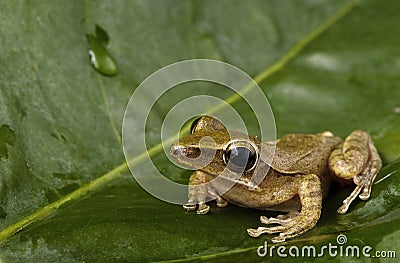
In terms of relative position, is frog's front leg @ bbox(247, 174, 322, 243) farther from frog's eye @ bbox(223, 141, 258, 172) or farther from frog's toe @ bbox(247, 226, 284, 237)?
frog's eye @ bbox(223, 141, 258, 172)

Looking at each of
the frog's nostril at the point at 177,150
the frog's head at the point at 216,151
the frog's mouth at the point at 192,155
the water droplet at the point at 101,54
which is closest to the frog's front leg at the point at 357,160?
the frog's head at the point at 216,151

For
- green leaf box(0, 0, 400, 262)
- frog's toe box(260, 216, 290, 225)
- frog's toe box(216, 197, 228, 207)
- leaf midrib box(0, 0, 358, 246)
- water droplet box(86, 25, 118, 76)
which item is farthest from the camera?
water droplet box(86, 25, 118, 76)

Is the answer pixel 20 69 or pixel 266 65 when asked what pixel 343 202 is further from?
pixel 20 69

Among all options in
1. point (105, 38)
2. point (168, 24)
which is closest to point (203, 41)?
point (168, 24)

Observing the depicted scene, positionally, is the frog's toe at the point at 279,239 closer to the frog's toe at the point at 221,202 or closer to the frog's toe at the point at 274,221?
the frog's toe at the point at 274,221

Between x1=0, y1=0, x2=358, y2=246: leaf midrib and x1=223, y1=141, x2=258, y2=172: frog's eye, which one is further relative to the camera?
x1=223, y1=141, x2=258, y2=172: frog's eye

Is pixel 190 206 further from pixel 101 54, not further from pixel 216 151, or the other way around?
pixel 101 54

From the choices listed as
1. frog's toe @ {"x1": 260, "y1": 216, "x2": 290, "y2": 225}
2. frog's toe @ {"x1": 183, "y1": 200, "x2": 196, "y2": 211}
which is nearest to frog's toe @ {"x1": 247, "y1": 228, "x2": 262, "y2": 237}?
frog's toe @ {"x1": 260, "y1": 216, "x2": 290, "y2": 225}

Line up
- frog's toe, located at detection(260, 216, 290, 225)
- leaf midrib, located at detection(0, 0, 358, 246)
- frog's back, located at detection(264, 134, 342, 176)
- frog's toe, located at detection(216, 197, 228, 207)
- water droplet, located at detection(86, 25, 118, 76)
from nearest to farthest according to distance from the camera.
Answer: leaf midrib, located at detection(0, 0, 358, 246) → frog's toe, located at detection(260, 216, 290, 225) → frog's toe, located at detection(216, 197, 228, 207) → frog's back, located at detection(264, 134, 342, 176) → water droplet, located at detection(86, 25, 118, 76)
